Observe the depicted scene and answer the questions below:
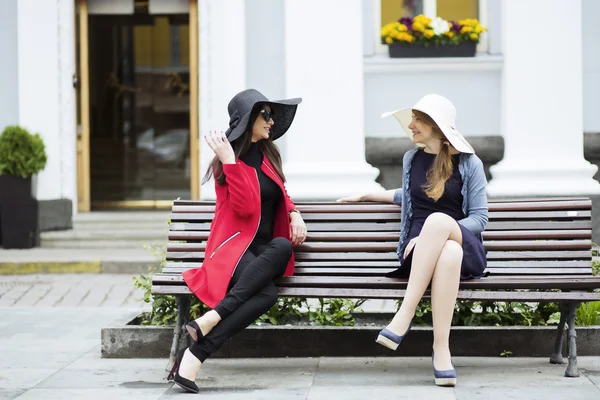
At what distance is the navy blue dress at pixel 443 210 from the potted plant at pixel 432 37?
5695mm

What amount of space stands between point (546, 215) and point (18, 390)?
2886 mm

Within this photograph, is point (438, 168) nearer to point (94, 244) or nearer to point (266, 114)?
point (266, 114)

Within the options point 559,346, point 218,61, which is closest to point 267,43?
point 218,61

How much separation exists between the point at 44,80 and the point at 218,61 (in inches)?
73.9

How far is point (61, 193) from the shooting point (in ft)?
38.8

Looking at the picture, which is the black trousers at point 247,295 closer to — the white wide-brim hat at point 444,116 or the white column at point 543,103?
the white wide-brim hat at point 444,116

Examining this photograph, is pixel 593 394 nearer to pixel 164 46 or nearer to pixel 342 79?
pixel 342 79

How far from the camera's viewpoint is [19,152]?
11.2 meters

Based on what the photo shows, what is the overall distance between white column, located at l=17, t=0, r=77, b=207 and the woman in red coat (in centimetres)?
644

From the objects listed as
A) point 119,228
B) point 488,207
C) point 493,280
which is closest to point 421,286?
point 493,280

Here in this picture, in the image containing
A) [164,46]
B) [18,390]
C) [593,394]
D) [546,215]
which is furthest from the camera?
[164,46]

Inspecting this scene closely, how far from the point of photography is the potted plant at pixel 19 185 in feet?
36.7

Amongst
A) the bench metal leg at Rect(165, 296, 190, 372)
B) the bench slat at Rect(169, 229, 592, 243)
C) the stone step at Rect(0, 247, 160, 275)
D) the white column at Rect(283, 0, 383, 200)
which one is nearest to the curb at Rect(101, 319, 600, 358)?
the bench metal leg at Rect(165, 296, 190, 372)

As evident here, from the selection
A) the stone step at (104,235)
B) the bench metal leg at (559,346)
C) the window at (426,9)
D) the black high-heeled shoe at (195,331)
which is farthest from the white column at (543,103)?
the black high-heeled shoe at (195,331)
